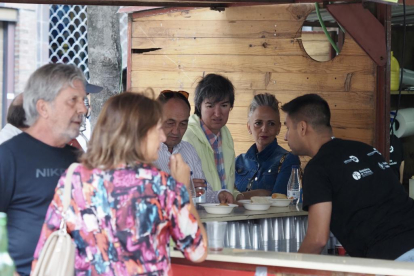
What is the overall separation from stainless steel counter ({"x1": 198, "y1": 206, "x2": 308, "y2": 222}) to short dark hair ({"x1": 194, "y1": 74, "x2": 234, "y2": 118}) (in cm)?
100

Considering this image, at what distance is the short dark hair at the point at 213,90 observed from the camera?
5492 millimetres

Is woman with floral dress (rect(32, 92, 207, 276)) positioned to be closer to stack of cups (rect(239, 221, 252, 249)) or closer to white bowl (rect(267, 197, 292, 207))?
stack of cups (rect(239, 221, 252, 249))

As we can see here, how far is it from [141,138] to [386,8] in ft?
12.3

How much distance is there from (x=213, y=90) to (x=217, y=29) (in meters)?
1.20

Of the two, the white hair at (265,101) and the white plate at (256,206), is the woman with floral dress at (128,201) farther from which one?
the white hair at (265,101)

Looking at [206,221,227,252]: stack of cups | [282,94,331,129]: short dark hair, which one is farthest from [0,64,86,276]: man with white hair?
[282,94,331,129]: short dark hair

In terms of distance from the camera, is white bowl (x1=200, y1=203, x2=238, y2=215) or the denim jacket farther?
the denim jacket

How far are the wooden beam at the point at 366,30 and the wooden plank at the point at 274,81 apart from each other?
209mm

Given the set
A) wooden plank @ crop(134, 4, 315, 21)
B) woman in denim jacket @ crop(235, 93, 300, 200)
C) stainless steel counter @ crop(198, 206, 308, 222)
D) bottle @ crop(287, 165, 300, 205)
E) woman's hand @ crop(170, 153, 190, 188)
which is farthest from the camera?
wooden plank @ crop(134, 4, 315, 21)

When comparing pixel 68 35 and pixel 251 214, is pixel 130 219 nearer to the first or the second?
pixel 251 214

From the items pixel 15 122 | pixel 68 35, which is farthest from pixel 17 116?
pixel 68 35

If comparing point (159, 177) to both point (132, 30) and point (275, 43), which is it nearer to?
point (275, 43)

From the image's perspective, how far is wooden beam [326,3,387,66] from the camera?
5672mm

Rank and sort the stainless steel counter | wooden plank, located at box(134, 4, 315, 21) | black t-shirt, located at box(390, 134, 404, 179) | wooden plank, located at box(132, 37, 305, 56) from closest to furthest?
the stainless steel counter < wooden plank, located at box(134, 4, 315, 21) < wooden plank, located at box(132, 37, 305, 56) < black t-shirt, located at box(390, 134, 404, 179)
